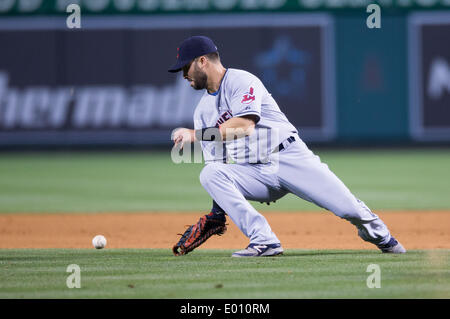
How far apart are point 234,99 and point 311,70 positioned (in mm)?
13871

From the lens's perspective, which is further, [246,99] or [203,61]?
[203,61]

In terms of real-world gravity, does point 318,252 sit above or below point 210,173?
below

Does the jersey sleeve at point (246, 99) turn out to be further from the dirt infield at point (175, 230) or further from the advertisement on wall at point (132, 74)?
the advertisement on wall at point (132, 74)

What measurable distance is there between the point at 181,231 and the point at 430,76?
12256 mm

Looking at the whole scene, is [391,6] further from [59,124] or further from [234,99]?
[234,99]

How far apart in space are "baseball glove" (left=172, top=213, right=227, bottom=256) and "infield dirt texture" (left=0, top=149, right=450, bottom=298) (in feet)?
0.35

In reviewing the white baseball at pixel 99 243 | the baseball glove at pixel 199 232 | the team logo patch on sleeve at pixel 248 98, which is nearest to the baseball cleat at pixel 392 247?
the baseball glove at pixel 199 232

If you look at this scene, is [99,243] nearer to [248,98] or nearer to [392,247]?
[248,98]

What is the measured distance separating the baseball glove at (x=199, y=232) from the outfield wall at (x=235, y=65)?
1293cm

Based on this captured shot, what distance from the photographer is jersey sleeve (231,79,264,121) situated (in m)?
6.12

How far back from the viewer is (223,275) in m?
5.57

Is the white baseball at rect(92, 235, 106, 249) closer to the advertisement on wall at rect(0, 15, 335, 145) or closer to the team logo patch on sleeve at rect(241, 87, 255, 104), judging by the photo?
the team logo patch on sleeve at rect(241, 87, 255, 104)

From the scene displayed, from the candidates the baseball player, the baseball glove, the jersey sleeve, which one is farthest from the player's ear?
the baseball glove

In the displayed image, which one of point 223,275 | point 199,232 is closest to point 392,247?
point 199,232
